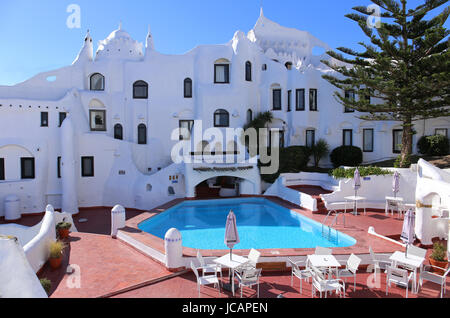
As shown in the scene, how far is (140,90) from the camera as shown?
2202 centimetres

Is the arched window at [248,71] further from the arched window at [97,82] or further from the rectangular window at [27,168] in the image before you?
the rectangular window at [27,168]

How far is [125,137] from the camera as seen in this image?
2212 centimetres

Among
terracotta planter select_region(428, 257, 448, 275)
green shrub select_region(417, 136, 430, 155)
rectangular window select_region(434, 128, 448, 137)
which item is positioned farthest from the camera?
rectangular window select_region(434, 128, 448, 137)

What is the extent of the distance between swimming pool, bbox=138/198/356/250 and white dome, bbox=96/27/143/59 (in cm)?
1306

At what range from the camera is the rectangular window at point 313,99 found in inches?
882

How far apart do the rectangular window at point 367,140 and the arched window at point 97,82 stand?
20.2 meters

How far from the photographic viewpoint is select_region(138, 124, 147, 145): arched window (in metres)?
22.1

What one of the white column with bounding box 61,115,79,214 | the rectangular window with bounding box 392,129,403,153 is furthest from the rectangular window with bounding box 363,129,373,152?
the white column with bounding box 61,115,79,214

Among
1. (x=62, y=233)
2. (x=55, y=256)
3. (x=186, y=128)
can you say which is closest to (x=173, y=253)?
(x=55, y=256)

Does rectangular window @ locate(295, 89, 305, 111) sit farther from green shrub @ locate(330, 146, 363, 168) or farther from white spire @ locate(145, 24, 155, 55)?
white spire @ locate(145, 24, 155, 55)

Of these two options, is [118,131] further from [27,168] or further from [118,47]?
[118,47]
